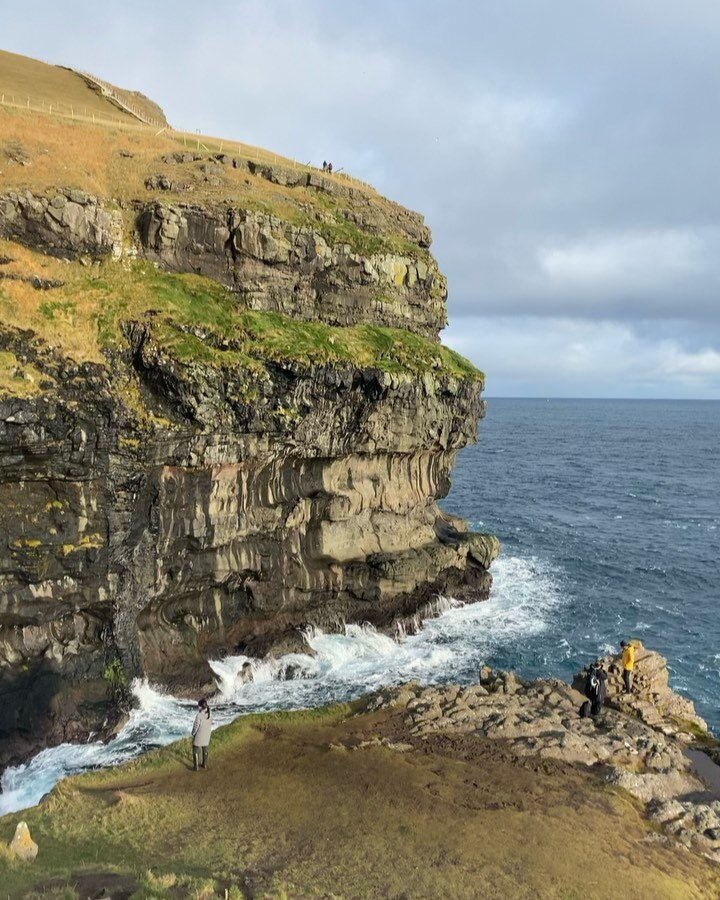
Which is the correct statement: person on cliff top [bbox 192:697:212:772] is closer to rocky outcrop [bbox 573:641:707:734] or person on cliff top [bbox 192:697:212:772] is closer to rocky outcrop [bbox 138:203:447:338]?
rocky outcrop [bbox 573:641:707:734]

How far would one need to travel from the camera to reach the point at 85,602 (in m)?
28.1

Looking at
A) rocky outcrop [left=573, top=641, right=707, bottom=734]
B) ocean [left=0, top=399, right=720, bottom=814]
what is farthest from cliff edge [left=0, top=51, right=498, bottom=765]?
rocky outcrop [left=573, top=641, right=707, bottom=734]

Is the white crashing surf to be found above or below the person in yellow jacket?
below

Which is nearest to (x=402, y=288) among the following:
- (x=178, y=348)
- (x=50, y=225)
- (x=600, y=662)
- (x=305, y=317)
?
(x=305, y=317)

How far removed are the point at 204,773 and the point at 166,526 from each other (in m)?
11.9

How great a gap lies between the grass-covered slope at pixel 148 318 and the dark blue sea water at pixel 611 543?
21917 millimetres

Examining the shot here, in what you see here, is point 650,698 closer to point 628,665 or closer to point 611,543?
point 628,665

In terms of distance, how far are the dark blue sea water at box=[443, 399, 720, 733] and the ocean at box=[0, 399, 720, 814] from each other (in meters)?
0.15

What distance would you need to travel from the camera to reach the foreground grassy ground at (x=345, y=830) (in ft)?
54.4

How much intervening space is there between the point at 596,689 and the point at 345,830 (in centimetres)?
1488

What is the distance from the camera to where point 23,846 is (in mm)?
16781

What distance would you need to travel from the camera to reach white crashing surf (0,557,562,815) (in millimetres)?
25797

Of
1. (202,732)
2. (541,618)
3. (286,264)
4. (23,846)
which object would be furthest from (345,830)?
(286,264)

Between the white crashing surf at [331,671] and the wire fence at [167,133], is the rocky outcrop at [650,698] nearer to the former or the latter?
the white crashing surf at [331,671]
